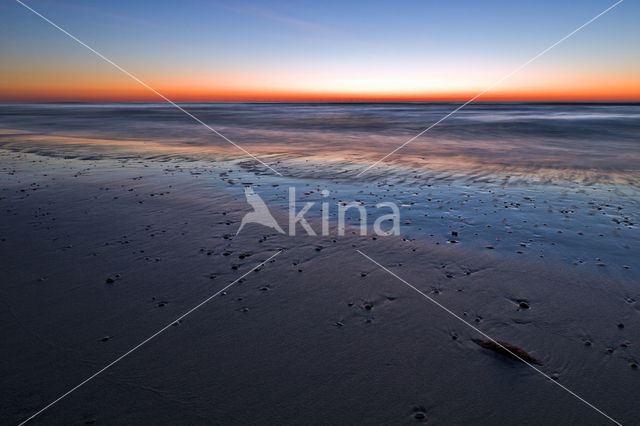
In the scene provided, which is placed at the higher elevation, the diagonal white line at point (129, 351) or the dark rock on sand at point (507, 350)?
the diagonal white line at point (129, 351)

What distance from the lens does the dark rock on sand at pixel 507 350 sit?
3.98 meters

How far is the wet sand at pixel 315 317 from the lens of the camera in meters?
3.42

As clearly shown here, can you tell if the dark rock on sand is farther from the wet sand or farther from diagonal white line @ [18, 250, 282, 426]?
diagonal white line @ [18, 250, 282, 426]

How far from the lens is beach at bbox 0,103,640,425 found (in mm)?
3441

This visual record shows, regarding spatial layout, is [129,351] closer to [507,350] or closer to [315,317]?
[315,317]

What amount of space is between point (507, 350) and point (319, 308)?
2322 mm

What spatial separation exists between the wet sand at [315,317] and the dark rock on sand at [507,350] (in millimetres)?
81

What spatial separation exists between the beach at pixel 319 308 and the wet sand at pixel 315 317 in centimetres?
2

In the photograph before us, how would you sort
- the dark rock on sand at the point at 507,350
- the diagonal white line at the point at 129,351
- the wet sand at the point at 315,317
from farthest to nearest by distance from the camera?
the dark rock on sand at the point at 507,350 → the wet sand at the point at 315,317 → the diagonal white line at the point at 129,351

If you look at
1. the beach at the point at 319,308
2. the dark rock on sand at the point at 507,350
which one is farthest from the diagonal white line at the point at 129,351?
the dark rock on sand at the point at 507,350

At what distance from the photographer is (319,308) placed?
500 cm

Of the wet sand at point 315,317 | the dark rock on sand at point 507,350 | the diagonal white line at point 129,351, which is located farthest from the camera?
the dark rock on sand at point 507,350

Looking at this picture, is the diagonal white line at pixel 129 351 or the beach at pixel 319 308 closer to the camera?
the diagonal white line at pixel 129 351

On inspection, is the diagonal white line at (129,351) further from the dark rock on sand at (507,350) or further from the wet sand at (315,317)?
the dark rock on sand at (507,350)
